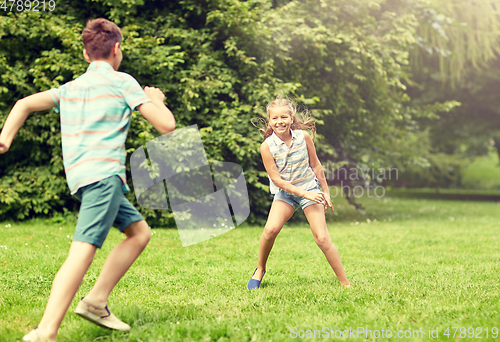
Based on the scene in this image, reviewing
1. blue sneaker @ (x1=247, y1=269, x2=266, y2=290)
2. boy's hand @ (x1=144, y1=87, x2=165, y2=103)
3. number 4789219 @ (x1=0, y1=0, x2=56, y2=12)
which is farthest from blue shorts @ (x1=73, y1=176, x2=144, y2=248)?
number 4789219 @ (x1=0, y1=0, x2=56, y2=12)

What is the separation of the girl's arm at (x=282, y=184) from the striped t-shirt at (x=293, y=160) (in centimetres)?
6

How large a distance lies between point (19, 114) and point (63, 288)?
98 cm

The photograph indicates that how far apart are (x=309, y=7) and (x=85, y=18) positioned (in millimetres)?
4678

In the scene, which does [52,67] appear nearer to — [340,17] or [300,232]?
[300,232]

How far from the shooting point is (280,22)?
8672mm

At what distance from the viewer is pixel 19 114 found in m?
2.50

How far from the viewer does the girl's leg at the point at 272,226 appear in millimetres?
4098

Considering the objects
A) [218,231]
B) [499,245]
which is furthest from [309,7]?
[499,245]
